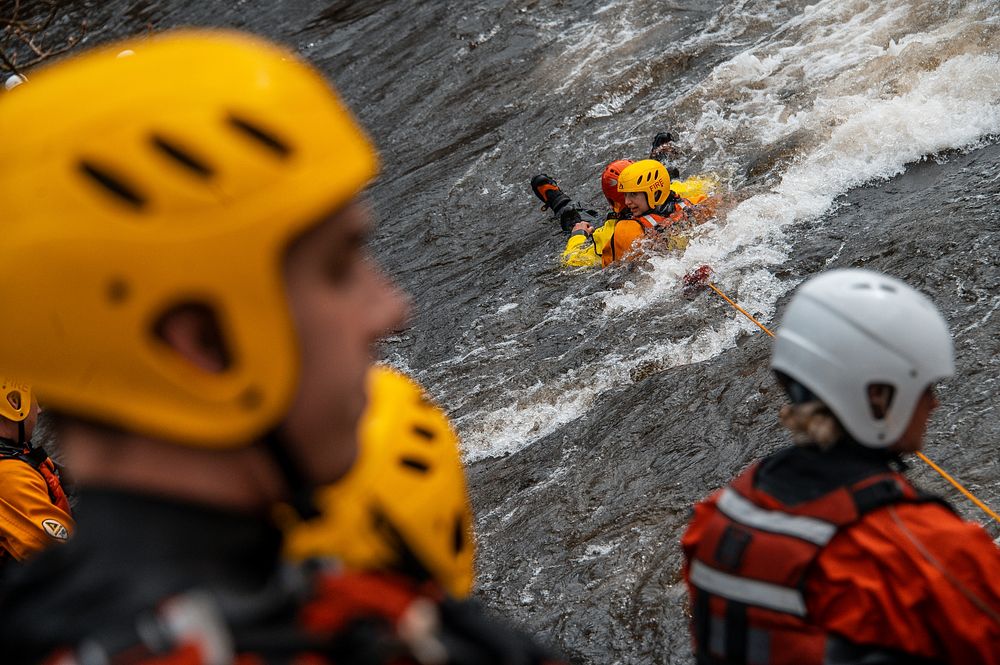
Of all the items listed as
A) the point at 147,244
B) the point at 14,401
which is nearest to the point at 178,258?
the point at 147,244

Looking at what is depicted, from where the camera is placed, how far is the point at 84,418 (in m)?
1.32

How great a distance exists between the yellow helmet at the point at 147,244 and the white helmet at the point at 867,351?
76.1 inches

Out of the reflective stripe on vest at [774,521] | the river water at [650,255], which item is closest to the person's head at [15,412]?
the river water at [650,255]

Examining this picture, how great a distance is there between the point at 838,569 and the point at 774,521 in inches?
8.0

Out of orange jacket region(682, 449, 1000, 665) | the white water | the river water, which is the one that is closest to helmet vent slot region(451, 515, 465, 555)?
orange jacket region(682, 449, 1000, 665)

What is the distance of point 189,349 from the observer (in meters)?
1.28

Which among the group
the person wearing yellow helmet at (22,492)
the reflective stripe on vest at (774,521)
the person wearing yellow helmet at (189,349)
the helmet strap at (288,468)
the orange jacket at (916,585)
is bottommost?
the orange jacket at (916,585)

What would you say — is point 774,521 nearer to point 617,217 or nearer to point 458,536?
point 458,536

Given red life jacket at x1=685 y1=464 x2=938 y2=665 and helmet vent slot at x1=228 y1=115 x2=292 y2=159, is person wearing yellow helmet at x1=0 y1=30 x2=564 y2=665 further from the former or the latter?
red life jacket at x1=685 y1=464 x2=938 y2=665

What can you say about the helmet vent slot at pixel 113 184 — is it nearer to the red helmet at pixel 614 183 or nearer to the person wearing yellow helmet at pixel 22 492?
the person wearing yellow helmet at pixel 22 492

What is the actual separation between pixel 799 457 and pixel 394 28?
639 inches

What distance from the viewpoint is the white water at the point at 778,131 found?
8.05 metres

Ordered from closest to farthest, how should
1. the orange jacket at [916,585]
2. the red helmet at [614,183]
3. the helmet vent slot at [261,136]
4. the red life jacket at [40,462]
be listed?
1. the helmet vent slot at [261,136]
2. the orange jacket at [916,585]
3. the red life jacket at [40,462]
4. the red helmet at [614,183]

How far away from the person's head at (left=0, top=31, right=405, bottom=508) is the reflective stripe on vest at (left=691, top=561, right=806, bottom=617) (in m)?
1.73
